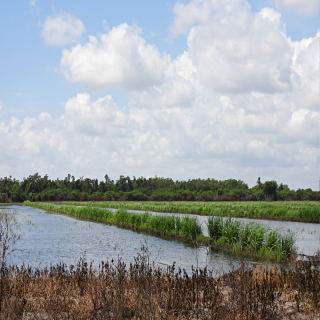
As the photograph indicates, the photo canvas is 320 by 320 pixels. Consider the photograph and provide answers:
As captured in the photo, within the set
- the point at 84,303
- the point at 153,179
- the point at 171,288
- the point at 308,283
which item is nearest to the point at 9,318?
the point at 84,303

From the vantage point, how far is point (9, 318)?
5.05 metres

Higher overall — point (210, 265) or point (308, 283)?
point (308, 283)

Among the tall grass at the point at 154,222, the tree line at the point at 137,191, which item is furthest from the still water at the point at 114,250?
the tree line at the point at 137,191

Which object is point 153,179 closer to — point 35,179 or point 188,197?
point 188,197

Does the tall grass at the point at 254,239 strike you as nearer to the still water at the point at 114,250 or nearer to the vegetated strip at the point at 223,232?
the vegetated strip at the point at 223,232

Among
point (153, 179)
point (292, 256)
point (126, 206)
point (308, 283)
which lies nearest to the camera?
point (308, 283)

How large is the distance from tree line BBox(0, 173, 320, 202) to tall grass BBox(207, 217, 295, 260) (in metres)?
69.6

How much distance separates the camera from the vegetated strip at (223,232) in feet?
47.9

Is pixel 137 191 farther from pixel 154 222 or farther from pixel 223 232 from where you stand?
pixel 223 232

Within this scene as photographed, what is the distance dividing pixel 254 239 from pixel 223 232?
2960 millimetres

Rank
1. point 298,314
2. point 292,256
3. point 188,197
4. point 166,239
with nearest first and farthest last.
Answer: point 298,314 → point 292,256 → point 166,239 → point 188,197

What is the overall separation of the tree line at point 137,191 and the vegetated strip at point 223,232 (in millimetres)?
59698

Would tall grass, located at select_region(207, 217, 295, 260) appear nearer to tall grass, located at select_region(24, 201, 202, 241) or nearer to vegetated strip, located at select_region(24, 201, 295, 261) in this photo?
vegetated strip, located at select_region(24, 201, 295, 261)

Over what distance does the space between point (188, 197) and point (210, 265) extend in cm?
8194
